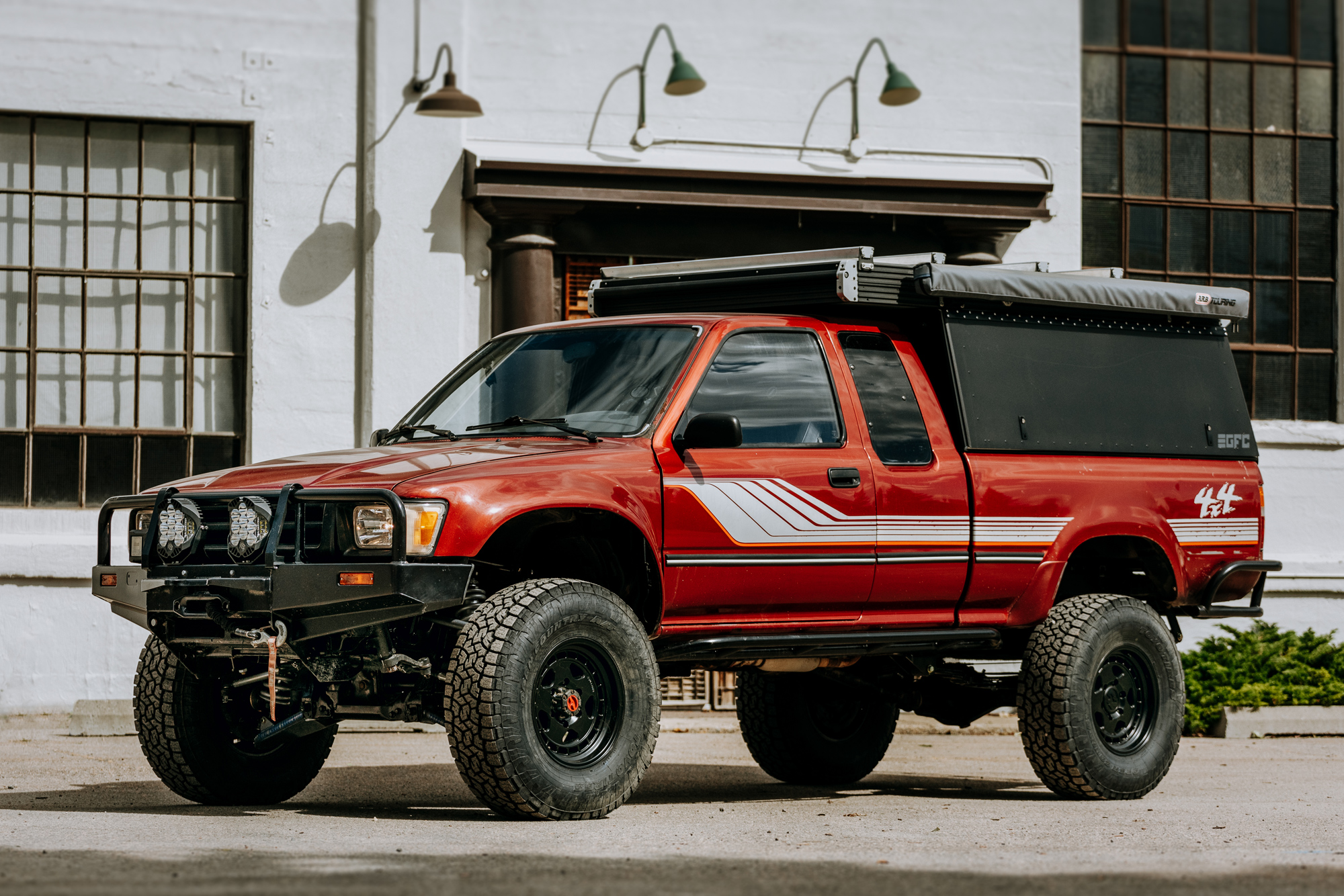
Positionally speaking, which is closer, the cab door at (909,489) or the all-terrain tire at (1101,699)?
the cab door at (909,489)

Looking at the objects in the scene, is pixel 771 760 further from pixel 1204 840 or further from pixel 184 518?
pixel 184 518

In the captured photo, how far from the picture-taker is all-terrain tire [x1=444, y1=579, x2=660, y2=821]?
6773 mm

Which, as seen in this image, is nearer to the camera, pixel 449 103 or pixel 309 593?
pixel 309 593

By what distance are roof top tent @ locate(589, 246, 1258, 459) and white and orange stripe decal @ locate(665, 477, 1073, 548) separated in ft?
1.37

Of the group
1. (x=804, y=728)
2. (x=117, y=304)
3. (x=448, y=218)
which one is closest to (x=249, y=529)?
(x=804, y=728)

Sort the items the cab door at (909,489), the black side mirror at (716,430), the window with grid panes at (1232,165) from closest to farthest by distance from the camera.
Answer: the black side mirror at (716,430) < the cab door at (909,489) < the window with grid panes at (1232,165)

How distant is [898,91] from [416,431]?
6913 mm

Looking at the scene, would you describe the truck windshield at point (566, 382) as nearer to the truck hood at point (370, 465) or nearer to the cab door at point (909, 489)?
the truck hood at point (370, 465)

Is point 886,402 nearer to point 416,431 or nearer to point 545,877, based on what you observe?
point 416,431

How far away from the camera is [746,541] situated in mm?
7691

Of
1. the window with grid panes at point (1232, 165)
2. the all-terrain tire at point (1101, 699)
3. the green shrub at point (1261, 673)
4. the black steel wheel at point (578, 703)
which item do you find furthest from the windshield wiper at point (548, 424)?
the window with grid panes at point (1232, 165)

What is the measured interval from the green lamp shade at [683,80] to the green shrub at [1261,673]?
5505mm

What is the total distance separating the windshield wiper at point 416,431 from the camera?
7.90 m

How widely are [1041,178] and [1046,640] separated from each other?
7.24 m
